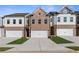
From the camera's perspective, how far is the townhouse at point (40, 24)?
476 centimetres

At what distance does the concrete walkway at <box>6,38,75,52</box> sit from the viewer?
470 centimetres

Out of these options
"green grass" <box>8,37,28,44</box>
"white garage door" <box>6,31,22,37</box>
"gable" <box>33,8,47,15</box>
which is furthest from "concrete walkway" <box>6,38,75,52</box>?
"gable" <box>33,8,47,15</box>

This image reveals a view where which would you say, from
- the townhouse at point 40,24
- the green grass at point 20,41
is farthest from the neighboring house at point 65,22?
the green grass at point 20,41

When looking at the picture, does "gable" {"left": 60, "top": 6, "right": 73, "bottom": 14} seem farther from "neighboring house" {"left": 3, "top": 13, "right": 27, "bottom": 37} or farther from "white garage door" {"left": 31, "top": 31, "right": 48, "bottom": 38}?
"neighboring house" {"left": 3, "top": 13, "right": 27, "bottom": 37}

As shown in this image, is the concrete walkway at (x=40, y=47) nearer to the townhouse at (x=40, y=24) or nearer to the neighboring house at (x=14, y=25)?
the townhouse at (x=40, y=24)

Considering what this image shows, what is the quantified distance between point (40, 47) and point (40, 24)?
0.39m

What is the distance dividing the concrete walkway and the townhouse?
0.38 feet

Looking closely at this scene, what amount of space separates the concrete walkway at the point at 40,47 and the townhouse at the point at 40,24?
0.12 meters

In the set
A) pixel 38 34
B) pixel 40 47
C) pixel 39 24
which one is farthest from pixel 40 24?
pixel 40 47

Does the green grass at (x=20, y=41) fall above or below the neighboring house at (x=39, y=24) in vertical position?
below

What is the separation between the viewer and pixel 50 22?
4.81 m

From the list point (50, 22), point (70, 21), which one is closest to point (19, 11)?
point (50, 22)
